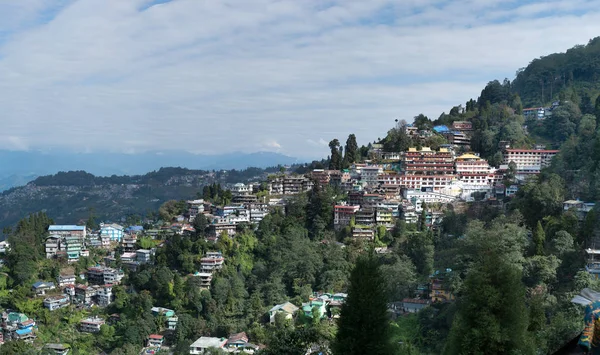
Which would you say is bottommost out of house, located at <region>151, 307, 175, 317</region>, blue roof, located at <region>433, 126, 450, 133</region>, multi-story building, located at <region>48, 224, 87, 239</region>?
house, located at <region>151, 307, 175, 317</region>

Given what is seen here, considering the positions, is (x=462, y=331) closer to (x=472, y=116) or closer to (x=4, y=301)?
(x=4, y=301)

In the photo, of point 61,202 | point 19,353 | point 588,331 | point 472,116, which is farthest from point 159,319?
point 61,202

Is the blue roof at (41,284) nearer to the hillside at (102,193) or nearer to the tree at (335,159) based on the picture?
the tree at (335,159)

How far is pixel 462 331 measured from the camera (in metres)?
6.86

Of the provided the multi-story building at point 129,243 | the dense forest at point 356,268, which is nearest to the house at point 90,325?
the dense forest at point 356,268

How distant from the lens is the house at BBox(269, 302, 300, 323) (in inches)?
773

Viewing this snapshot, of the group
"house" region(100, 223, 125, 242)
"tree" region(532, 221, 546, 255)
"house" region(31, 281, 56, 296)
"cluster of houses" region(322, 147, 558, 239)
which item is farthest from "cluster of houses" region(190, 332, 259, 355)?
"house" region(100, 223, 125, 242)

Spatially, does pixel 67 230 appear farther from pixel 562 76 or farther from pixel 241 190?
pixel 562 76

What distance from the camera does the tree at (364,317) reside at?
7.30 metres

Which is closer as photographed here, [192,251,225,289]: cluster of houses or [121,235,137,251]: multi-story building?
[192,251,225,289]: cluster of houses

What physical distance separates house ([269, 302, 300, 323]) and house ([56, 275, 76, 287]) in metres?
11.2

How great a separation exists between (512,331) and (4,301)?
901 inches

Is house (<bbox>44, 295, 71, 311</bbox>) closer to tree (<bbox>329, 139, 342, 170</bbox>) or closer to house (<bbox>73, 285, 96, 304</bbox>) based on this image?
house (<bbox>73, 285, 96, 304</bbox>)

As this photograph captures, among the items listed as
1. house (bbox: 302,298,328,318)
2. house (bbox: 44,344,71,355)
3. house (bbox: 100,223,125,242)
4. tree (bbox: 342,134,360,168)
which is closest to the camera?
house (bbox: 44,344,71,355)
